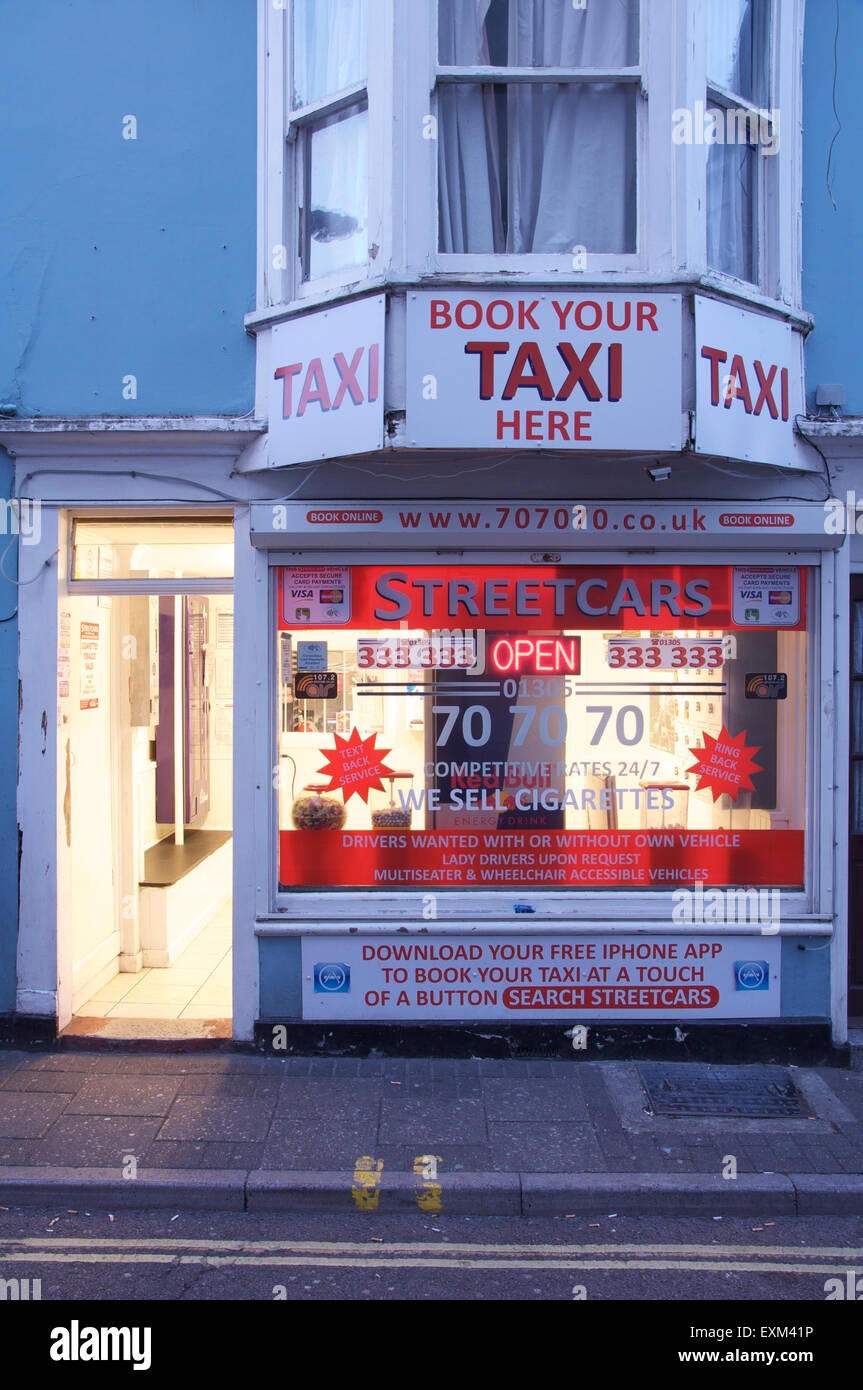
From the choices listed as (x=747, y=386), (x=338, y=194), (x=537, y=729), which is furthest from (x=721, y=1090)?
(x=338, y=194)

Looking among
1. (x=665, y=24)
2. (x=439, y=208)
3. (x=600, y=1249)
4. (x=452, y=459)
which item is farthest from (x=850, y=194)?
(x=600, y=1249)

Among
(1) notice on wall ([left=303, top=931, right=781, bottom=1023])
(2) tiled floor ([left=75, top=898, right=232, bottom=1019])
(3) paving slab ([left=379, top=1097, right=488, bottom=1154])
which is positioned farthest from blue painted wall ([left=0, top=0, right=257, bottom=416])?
(3) paving slab ([left=379, top=1097, right=488, bottom=1154])

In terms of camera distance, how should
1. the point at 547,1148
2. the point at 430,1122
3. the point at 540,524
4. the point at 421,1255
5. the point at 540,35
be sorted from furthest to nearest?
the point at 540,524 < the point at 540,35 < the point at 430,1122 < the point at 547,1148 < the point at 421,1255

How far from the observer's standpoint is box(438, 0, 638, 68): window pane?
555cm

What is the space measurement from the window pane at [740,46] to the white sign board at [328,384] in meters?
2.67

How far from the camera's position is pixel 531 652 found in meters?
5.95

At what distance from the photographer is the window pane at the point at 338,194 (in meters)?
5.73

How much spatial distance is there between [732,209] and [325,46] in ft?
9.04

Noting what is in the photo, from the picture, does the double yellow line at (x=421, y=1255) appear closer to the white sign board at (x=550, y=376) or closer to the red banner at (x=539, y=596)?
the red banner at (x=539, y=596)

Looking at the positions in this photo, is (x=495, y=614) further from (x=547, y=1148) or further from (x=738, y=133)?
(x=738, y=133)

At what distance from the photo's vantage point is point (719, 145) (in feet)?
18.9

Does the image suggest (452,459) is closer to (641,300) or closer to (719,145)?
(641,300)
